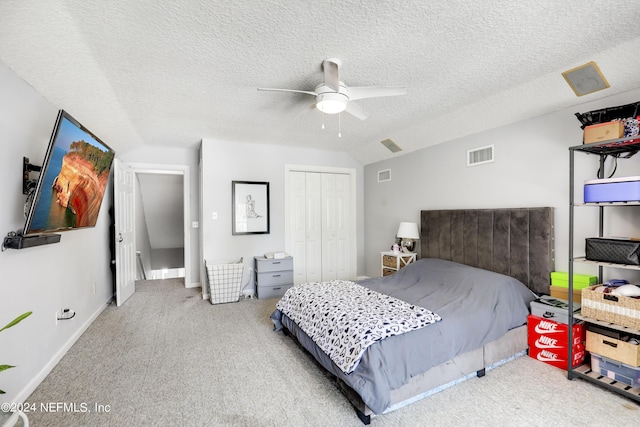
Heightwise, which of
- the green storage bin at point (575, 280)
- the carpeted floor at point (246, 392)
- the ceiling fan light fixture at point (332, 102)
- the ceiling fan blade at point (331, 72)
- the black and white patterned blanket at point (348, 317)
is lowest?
the carpeted floor at point (246, 392)

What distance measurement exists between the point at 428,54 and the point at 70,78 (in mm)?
2800

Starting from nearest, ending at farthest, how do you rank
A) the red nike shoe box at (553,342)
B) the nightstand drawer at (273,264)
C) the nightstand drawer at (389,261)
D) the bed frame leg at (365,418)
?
the bed frame leg at (365,418), the red nike shoe box at (553,342), the nightstand drawer at (389,261), the nightstand drawer at (273,264)

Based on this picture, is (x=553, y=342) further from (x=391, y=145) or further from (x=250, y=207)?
(x=250, y=207)

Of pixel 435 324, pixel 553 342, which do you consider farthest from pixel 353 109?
pixel 553 342

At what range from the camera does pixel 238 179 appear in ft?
15.7

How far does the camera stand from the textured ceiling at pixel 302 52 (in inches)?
68.5

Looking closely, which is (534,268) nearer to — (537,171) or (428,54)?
(537,171)

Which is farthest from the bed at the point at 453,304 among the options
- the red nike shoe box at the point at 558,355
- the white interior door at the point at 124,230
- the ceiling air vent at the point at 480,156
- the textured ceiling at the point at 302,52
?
the white interior door at the point at 124,230

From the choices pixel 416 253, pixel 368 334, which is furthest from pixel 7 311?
pixel 416 253

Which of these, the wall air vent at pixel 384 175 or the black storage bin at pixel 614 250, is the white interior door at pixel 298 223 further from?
the black storage bin at pixel 614 250

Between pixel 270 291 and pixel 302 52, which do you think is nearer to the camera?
pixel 302 52

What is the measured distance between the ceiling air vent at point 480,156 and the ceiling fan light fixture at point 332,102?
2.06 m

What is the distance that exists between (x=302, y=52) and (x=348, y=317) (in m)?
2.00

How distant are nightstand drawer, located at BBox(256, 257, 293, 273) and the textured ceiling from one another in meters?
2.20
